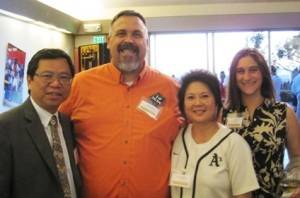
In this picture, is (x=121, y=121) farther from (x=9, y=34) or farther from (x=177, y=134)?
(x=9, y=34)

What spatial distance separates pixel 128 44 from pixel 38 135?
927 mm

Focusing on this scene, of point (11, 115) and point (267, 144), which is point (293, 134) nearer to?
point (267, 144)

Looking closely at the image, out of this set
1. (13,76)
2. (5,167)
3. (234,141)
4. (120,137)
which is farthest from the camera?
(13,76)

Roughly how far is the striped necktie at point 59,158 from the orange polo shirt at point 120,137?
1.27 feet

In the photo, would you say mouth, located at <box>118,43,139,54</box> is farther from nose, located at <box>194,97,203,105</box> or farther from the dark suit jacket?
the dark suit jacket

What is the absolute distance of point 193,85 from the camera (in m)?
2.34

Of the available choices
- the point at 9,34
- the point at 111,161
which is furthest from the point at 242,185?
the point at 9,34

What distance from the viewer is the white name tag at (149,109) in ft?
8.46

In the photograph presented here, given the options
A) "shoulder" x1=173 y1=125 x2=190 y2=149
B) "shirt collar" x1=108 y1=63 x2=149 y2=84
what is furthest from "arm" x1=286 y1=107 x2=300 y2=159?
"shirt collar" x1=108 y1=63 x2=149 y2=84

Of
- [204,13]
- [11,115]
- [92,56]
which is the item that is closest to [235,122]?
[11,115]

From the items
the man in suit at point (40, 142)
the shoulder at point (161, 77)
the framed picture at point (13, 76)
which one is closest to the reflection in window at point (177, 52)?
the framed picture at point (13, 76)

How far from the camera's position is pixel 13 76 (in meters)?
5.84

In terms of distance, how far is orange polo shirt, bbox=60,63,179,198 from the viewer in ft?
8.11

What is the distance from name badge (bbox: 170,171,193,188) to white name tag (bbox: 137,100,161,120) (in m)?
0.44
